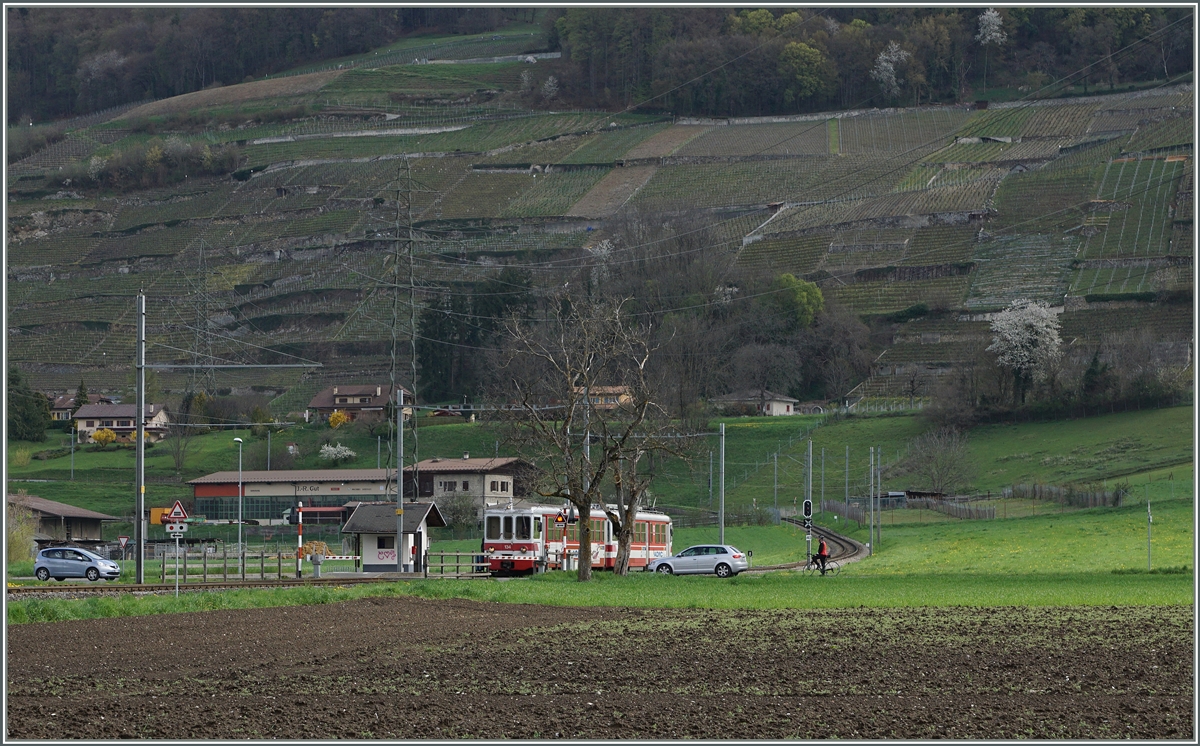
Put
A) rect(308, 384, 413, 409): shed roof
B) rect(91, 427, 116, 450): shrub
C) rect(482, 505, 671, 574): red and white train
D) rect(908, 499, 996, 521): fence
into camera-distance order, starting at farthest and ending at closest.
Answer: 1. rect(308, 384, 413, 409): shed roof
2. rect(91, 427, 116, 450): shrub
3. rect(908, 499, 996, 521): fence
4. rect(482, 505, 671, 574): red and white train

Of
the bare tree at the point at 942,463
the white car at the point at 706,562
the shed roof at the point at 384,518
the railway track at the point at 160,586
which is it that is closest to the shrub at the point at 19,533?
the shed roof at the point at 384,518

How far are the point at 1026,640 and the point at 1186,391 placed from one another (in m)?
76.2

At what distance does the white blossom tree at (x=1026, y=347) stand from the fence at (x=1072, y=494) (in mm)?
22630

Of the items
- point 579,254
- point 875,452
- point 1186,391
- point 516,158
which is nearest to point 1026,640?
point 875,452

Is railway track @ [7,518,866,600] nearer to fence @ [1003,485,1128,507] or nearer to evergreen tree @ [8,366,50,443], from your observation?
fence @ [1003,485,1128,507]

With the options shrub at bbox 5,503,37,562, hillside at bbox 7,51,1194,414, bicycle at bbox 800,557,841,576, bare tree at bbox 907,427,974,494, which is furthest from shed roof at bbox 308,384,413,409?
A: bicycle at bbox 800,557,841,576

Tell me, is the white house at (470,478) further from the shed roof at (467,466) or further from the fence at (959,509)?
the fence at (959,509)

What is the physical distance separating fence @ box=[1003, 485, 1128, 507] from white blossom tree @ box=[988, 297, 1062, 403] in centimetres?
2263

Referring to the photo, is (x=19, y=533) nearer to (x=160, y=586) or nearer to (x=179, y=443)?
(x=160, y=586)

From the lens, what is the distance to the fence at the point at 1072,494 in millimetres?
64456

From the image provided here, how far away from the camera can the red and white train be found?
160 ft

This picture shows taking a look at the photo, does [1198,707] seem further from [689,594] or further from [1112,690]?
[689,594]

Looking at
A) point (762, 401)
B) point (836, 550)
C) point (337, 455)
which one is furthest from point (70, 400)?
point (836, 550)

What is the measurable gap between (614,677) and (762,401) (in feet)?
304
